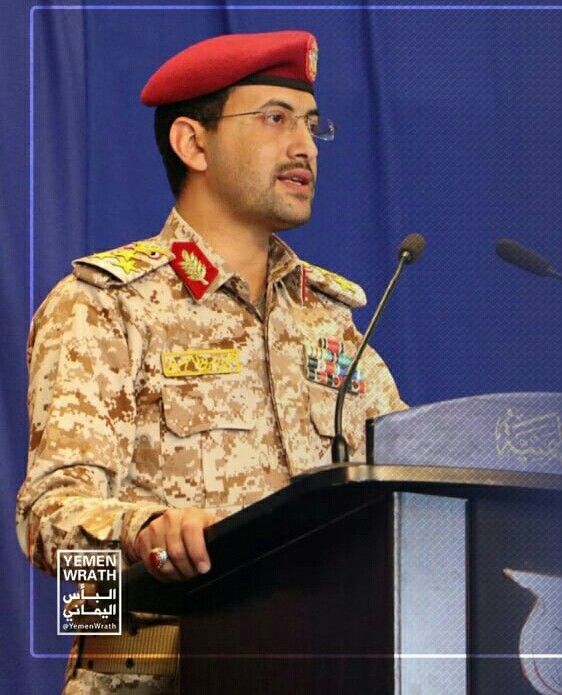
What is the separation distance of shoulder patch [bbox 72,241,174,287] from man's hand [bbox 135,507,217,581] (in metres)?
0.62

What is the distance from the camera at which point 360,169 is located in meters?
2.47

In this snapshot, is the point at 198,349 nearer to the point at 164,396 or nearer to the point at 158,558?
the point at 164,396

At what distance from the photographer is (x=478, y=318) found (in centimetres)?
236

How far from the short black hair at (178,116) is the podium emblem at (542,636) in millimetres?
1158

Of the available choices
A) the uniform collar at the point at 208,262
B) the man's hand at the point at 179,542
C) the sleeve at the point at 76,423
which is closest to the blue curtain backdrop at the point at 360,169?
the uniform collar at the point at 208,262

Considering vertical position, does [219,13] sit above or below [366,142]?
above

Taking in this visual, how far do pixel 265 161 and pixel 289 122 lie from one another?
7cm

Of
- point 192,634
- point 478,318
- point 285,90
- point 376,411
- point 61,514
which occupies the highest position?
point 285,90

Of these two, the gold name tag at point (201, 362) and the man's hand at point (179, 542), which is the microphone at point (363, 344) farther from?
the gold name tag at point (201, 362)

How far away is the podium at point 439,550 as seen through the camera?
126 cm

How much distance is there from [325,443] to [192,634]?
636 mm

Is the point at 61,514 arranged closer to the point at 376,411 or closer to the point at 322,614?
the point at 322,614

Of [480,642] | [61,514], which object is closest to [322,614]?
[480,642]

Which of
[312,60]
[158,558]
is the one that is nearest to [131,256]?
[312,60]
